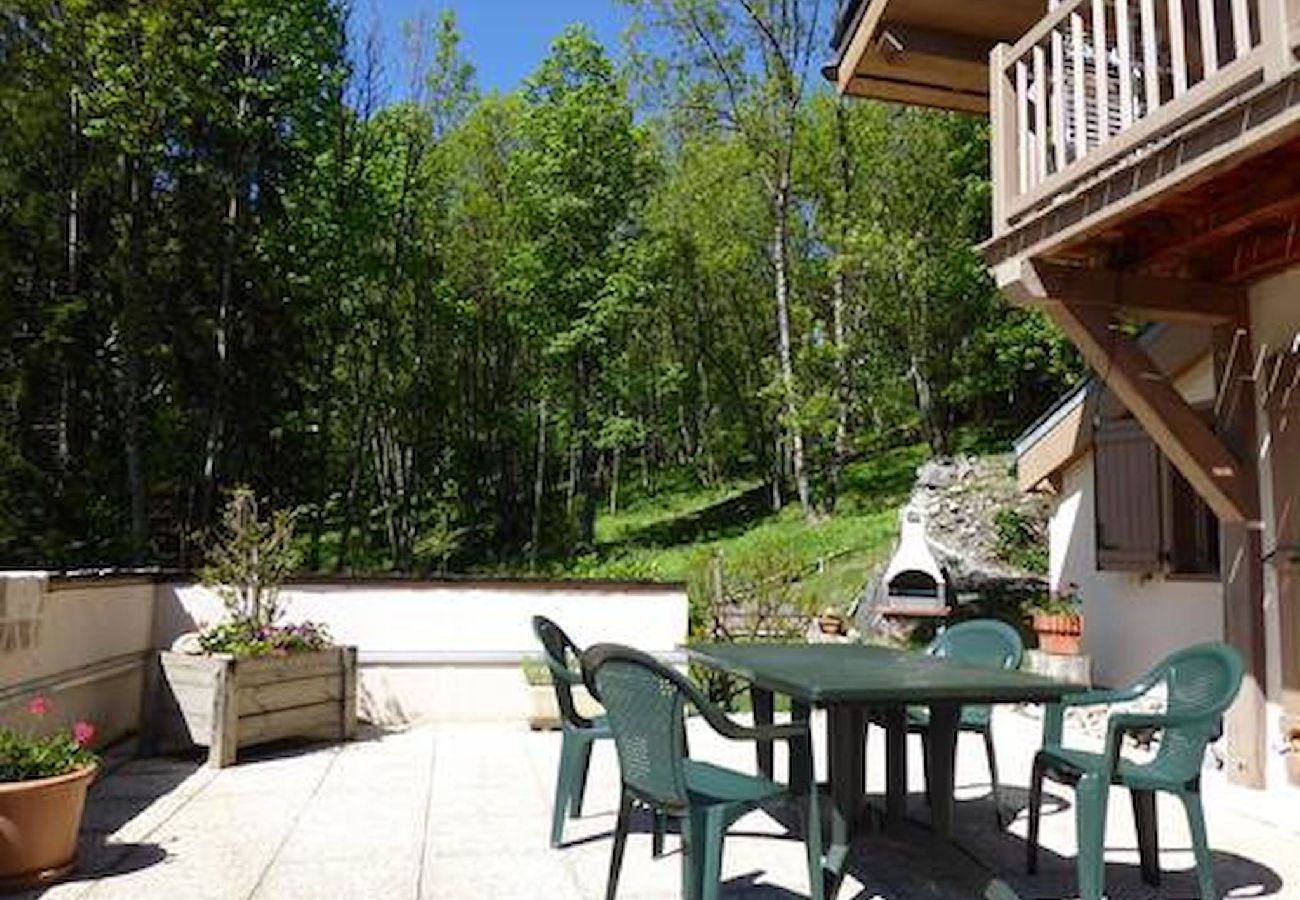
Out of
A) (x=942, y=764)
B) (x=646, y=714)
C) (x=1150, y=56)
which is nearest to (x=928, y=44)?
(x=1150, y=56)

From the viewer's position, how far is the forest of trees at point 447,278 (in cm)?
1326

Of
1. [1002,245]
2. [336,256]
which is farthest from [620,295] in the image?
[1002,245]

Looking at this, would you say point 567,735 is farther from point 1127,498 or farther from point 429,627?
point 1127,498

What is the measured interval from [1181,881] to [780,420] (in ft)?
46.1

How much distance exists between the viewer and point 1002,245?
5.07m

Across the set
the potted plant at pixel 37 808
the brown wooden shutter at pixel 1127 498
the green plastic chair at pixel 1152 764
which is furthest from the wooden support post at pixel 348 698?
the brown wooden shutter at pixel 1127 498

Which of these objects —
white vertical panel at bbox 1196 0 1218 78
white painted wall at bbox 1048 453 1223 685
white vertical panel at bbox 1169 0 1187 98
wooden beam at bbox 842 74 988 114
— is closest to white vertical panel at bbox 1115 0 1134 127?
white vertical panel at bbox 1169 0 1187 98

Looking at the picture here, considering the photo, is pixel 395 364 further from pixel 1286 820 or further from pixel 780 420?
pixel 1286 820

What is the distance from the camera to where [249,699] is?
5.43m

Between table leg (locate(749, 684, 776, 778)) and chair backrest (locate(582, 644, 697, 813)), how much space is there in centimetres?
114

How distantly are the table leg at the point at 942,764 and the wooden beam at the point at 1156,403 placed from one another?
2.34 metres

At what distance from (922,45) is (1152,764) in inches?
184

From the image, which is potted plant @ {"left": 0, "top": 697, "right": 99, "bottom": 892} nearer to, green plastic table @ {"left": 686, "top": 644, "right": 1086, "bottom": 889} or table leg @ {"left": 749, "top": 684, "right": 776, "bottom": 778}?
green plastic table @ {"left": 686, "top": 644, "right": 1086, "bottom": 889}

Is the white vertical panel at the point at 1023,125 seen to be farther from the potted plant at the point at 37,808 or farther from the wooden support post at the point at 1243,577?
the potted plant at the point at 37,808
